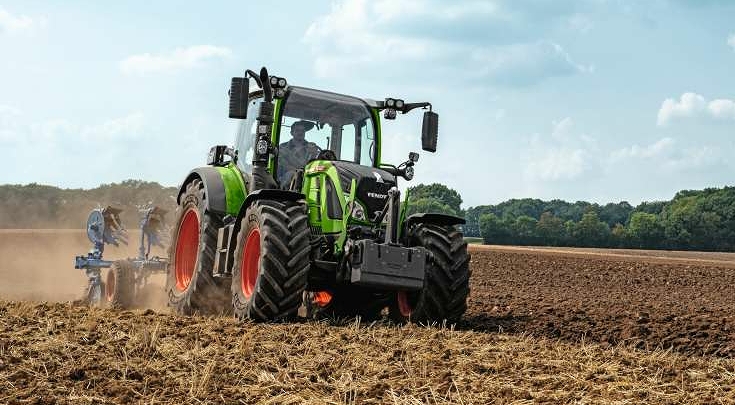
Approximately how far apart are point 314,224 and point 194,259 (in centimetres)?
241

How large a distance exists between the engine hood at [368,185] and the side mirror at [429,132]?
0.65 metres

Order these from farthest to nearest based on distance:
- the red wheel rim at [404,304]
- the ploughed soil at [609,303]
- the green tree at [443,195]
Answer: the green tree at [443,195] < the ploughed soil at [609,303] < the red wheel rim at [404,304]

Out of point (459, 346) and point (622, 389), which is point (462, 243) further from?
point (622, 389)

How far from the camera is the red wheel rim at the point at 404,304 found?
9648 mm

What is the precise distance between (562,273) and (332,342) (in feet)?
62.1

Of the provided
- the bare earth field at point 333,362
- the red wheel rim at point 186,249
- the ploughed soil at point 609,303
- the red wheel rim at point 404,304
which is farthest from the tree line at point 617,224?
the bare earth field at point 333,362

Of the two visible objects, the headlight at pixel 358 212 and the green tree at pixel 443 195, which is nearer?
the headlight at pixel 358 212

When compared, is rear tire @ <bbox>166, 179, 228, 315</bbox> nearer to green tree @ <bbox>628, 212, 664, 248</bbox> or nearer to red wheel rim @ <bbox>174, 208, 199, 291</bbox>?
red wheel rim @ <bbox>174, 208, 199, 291</bbox>

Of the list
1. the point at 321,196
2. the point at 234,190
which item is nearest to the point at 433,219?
the point at 321,196

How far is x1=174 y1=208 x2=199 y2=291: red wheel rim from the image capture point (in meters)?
11.1

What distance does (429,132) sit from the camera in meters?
9.80

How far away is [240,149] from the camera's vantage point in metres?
10.7

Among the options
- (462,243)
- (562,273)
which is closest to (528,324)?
(462,243)

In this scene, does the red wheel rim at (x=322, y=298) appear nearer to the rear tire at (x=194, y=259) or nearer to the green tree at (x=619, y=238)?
the rear tire at (x=194, y=259)
